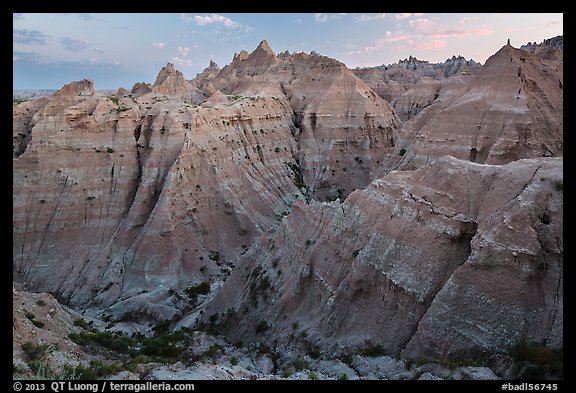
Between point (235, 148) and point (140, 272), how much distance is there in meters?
18.1

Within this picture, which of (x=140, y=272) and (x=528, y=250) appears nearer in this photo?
(x=528, y=250)

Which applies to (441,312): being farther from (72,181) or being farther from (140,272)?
(72,181)

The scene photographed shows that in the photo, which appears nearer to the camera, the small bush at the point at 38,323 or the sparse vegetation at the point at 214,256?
the small bush at the point at 38,323

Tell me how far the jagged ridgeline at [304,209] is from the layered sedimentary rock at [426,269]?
0.07m

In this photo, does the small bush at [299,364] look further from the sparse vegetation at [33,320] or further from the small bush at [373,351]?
the sparse vegetation at [33,320]

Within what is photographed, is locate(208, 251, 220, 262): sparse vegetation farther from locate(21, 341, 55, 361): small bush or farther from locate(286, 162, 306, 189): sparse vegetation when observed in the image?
locate(21, 341, 55, 361): small bush

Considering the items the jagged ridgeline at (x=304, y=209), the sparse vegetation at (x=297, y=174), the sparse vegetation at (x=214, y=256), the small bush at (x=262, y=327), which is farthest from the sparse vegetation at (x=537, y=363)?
the sparse vegetation at (x=297, y=174)

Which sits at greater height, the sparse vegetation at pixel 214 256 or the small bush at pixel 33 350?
the small bush at pixel 33 350

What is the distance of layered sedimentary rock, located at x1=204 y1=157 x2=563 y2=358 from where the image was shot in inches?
578

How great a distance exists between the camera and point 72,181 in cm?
3934

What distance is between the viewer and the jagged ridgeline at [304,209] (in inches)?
614

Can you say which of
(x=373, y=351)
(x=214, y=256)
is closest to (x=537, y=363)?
(x=373, y=351)

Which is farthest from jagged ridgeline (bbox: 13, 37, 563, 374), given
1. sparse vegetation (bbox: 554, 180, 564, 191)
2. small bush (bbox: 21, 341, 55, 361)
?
small bush (bbox: 21, 341, 55, 361)
